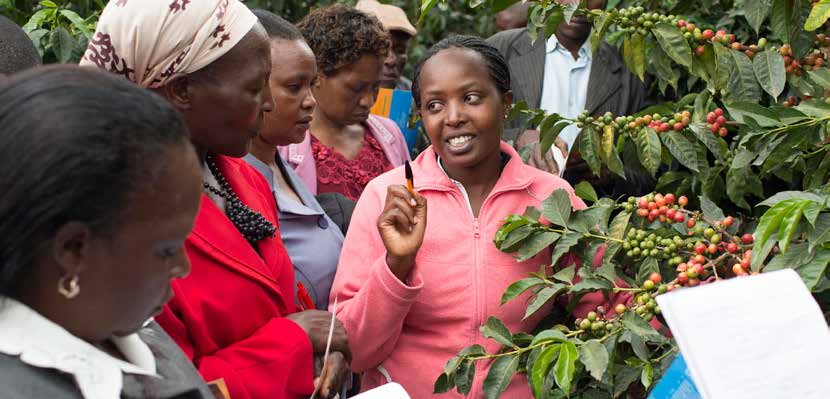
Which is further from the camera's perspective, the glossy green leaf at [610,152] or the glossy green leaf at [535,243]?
the glossy green leaf at [610,152]

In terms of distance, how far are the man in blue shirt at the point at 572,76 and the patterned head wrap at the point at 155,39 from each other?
6.90 ft

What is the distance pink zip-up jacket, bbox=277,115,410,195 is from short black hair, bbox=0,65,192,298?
202cm

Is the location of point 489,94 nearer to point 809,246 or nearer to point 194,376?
point 809,246

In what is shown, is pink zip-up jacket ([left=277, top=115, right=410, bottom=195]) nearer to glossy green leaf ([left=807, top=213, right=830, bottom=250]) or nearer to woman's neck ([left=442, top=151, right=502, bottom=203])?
woman's neck ([left=442, top=151, right=502, bottom=203])

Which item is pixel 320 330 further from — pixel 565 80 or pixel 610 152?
pixel 565 80

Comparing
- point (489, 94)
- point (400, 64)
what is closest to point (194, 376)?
point (489, 94)

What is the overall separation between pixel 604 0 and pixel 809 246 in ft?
8.20

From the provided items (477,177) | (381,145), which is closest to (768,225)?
(477,177)

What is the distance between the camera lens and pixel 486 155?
2936 mm

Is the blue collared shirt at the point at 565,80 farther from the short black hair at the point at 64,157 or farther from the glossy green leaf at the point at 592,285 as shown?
the short black hair at the point at 64,157

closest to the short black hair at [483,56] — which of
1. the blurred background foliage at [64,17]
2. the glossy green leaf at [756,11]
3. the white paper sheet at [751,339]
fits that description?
the blurred background foliage at [64,17]

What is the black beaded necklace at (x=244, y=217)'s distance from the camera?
233 centimetres

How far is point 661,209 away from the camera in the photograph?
2674 mm

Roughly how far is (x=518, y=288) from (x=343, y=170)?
117 centimetres
